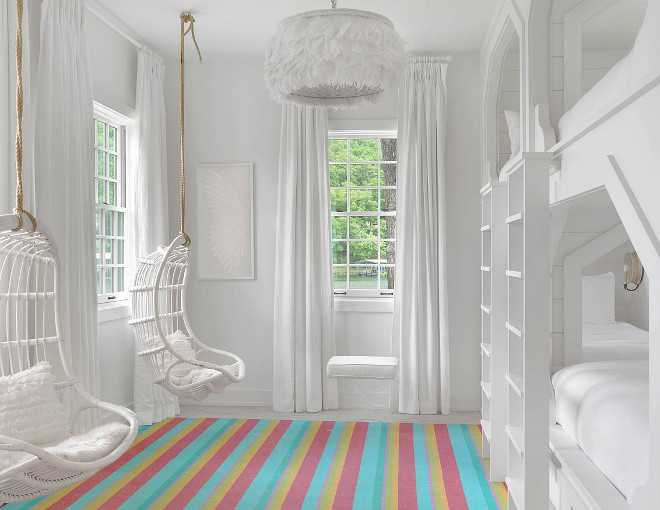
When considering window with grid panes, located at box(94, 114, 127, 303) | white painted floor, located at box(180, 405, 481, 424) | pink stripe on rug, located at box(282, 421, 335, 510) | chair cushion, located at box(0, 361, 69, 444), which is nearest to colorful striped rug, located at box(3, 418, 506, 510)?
pink stripe on rug, located at box(282, 421, 335, 510)

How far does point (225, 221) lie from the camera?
583 centimetres

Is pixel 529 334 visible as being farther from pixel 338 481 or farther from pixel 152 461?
pixel 152 461

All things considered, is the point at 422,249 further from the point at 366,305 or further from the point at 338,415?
the point at 338,415

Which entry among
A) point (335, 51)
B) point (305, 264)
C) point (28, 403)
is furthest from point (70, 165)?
point (305, 264)

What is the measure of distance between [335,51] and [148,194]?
284 centimetres

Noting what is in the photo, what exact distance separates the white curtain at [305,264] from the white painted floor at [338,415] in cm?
13

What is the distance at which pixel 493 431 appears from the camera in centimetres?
379

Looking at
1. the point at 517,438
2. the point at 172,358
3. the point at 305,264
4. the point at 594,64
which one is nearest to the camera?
the point at 517,438

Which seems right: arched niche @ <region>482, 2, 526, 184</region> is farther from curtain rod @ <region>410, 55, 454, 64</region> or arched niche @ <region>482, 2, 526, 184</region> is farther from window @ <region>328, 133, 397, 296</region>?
window @ <region>328, 133, 397, 296</region>

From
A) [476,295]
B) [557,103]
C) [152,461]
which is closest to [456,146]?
[476,295]

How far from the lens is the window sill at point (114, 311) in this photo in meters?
4.70

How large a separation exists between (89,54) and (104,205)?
1.12 metres

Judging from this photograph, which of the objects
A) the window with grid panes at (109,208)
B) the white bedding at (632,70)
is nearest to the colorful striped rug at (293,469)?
the window with grid panes at (109,208)

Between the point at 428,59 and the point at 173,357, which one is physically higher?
the point at 428,59
